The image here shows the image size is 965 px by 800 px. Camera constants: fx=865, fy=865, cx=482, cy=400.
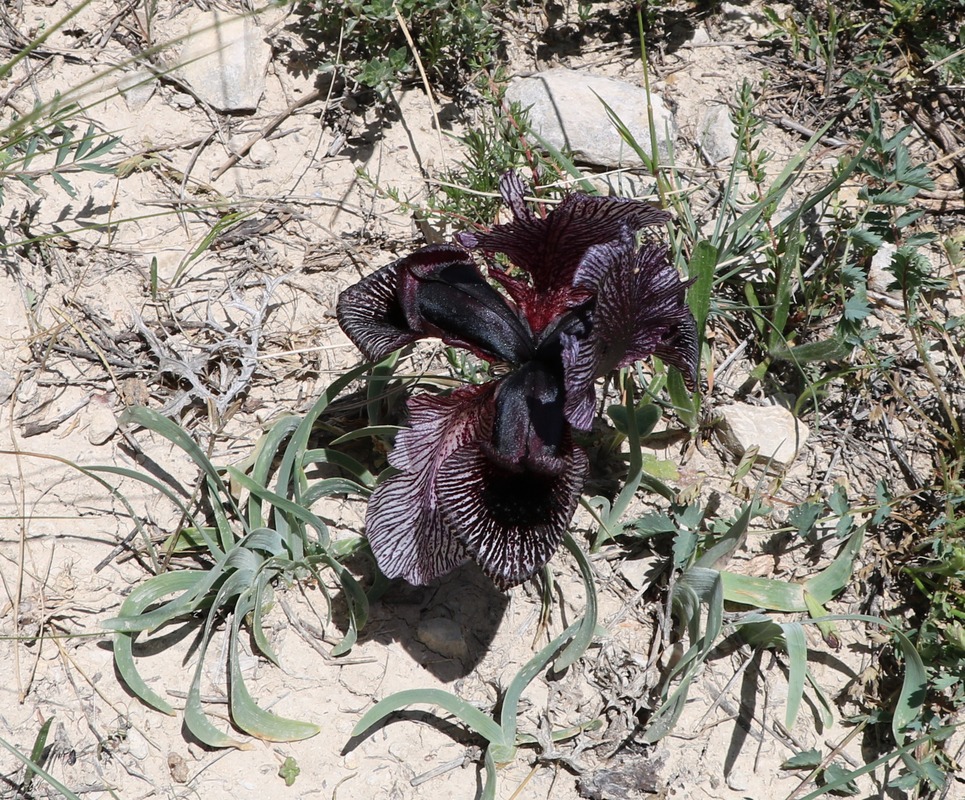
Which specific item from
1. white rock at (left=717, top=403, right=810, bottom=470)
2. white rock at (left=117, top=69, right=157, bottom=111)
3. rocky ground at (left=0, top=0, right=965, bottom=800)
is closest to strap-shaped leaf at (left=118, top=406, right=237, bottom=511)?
rocky ground at (left=0, top=0, right=965, bottom=800)

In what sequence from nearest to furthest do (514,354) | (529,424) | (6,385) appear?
(529,424) < (514,354) < (6,385)

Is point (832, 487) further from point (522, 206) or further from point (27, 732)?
point (27, 732)

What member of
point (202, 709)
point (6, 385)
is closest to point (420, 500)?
point (202, 709)

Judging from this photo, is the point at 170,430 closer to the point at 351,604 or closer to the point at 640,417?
the point at 351,604

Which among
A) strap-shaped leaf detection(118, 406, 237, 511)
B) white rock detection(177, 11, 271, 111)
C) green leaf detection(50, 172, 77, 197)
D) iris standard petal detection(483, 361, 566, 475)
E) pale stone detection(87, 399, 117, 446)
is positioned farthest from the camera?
white rock detection(177, 11, 271, 111)

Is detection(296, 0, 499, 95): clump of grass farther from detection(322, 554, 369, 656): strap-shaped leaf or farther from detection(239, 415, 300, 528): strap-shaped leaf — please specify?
detection(322, 554, 369, 656): strap-shaped leaf

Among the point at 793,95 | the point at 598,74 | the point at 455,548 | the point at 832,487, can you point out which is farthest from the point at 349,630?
the point at 793,95
